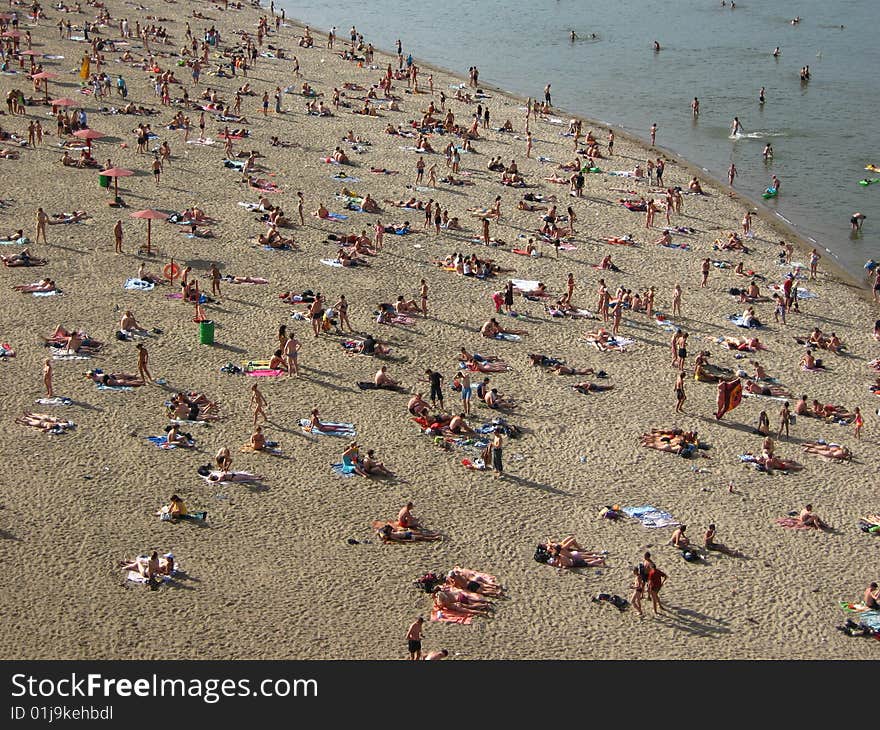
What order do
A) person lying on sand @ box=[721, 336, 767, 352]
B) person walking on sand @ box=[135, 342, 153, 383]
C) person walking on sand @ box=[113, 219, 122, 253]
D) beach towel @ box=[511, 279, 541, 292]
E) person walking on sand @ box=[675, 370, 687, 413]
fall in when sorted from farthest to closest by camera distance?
beach towel @ box=[511, 279, 541, 292] < person walking on sand @ box=[113, 219, 122, 253] < person lying on sand @ box=[721, 336, 767, 352] < person walking on sand @ box=[675, 370, 687, 413] < person walking on sand @ box=[135, 342, 153, 383]

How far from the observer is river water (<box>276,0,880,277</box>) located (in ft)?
145

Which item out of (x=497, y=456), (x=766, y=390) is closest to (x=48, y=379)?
(x=497, y=456)

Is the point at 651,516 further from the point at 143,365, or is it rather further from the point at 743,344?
the point at 143,365

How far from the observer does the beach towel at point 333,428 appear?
23.0 metres

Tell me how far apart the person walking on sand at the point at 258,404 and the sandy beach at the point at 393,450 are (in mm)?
270

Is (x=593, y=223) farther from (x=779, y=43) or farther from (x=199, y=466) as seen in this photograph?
(x=779, y=43)

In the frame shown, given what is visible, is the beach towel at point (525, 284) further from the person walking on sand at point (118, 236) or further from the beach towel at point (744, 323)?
the person walking on sand at point (118, 236)

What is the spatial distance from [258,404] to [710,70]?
1864 inches

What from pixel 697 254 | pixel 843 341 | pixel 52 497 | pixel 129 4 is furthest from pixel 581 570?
pixel 129 4

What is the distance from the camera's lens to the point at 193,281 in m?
28.3

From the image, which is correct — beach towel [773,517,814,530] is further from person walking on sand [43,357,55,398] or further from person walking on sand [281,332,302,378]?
person walking on sand [43,357,55,398]

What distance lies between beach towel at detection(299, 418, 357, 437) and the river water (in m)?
19.6

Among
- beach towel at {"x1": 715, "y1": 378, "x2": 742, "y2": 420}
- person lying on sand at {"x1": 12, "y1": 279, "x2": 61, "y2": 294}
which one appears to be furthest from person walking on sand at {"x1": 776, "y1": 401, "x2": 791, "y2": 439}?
person lying on sand at {"x1": 12, "y1": 279, "x2": 61, "y2": 294}

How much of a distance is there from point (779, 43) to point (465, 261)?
1847 inches
